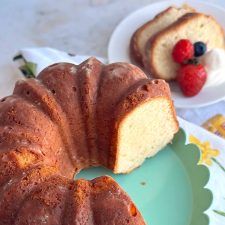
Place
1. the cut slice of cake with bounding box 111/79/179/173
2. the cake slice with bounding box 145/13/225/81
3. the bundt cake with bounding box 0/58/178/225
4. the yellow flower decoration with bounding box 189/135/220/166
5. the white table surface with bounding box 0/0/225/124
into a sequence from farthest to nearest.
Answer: the white table surface with bounding box 0/0/225/124, the cake slice with bounding box 145/13/225/81, the yellow flower decoration with bounding box 189/135/220/166, the cut slice of cake with bounding box 111/79/179/173, the bundt cake with bounding box 0/58/178/225

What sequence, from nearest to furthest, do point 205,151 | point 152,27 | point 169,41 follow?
point 205,151
point 169,41
point 152,27

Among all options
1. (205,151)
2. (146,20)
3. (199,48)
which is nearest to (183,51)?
(199,48)

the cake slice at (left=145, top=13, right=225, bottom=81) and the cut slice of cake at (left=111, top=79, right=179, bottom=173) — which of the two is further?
the cake slice at (left=145, top=13, right=225, bottom=81)

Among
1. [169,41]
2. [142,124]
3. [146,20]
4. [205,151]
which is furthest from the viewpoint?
[146,20]

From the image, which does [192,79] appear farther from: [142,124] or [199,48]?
[142,124]

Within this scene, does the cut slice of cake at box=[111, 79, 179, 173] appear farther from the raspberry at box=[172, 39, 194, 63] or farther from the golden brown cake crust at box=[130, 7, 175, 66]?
the golden brown cake crust at box=[130, 7, 175, 66]

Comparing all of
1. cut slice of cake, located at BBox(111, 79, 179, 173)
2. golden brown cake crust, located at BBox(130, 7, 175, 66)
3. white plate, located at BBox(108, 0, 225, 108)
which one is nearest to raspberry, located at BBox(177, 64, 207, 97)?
white plate, located at BBox(108, 0, 225, 108)

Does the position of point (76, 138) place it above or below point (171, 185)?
above

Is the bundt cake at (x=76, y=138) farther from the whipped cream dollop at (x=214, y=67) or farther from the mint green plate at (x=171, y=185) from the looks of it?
the whipped cream dollop at (x=214, y=67)
